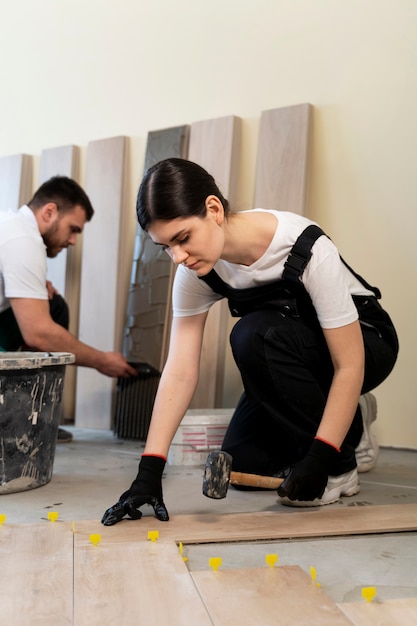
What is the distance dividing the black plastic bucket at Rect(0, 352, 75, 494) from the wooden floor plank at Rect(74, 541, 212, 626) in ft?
1.97

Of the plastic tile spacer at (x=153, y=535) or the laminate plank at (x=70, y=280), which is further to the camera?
the laminate plank at (x=70, y=280)

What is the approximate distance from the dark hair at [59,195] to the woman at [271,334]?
1.16m

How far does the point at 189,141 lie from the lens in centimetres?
318

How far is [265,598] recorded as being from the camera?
47.6 inches

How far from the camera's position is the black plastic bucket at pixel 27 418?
1.98m

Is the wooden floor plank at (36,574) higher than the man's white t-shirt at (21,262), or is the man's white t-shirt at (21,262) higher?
the man's white t-shirt at (21,262)

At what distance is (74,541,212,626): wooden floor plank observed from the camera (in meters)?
1.13

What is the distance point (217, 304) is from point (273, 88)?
100cm

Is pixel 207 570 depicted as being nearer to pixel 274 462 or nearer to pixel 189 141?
pixel 274 462

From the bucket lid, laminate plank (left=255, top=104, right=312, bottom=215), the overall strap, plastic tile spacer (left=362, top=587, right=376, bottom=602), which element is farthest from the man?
plastic tile spacer (left=362, top=587, right=376, bottom=602)

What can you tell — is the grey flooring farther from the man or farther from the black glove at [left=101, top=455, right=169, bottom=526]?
the man

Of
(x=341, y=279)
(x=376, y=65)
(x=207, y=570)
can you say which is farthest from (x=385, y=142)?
(x=207, y=570)

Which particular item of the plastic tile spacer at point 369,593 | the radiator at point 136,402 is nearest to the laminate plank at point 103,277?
the radiator at point 136,402

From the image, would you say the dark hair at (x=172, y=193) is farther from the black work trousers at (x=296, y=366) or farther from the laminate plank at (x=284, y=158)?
the laminate plank at (x=284, y=158)
